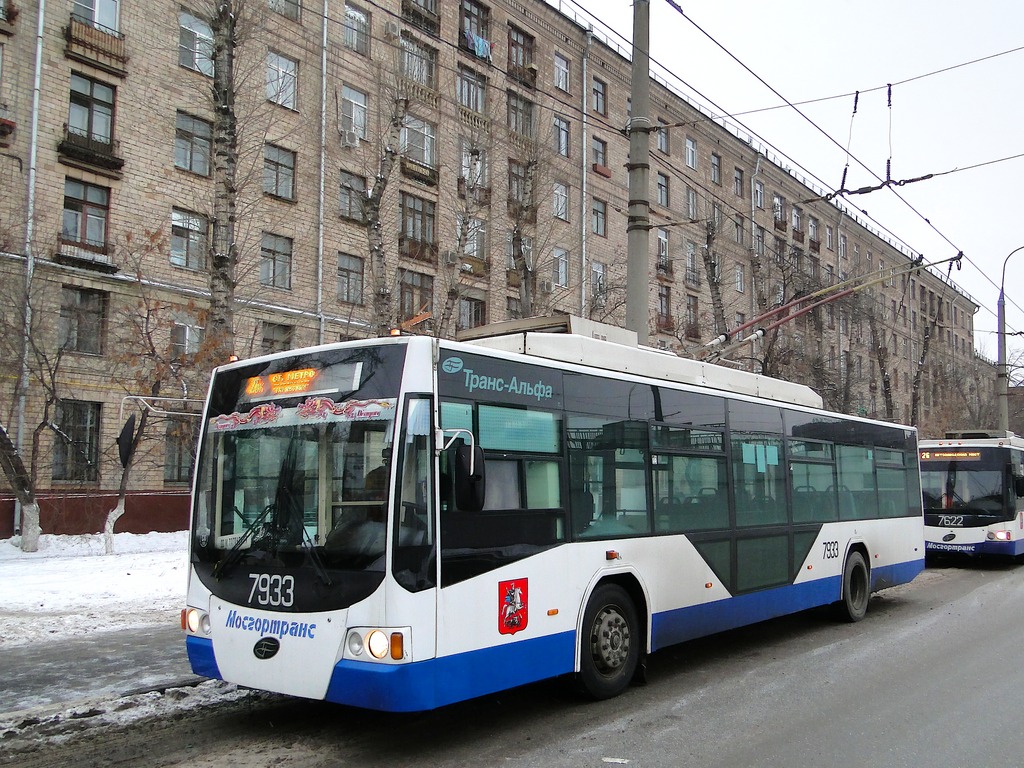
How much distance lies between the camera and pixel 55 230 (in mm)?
22875

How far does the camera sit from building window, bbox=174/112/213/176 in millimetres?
25484

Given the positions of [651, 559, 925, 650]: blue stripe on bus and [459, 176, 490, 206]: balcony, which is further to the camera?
[459, 176, 490, 206]: balcony

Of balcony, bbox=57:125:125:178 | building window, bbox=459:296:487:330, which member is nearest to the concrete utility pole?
balcony, bbox=57:125:125:178

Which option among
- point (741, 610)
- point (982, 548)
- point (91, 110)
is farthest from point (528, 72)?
point (741, 610)

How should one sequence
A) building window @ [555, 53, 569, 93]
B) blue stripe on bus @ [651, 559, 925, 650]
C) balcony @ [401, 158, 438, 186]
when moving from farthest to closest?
building window @ [555, 53, 569, 93] → balcony @ [401, 158, 438, 186] → blue stripe on bus @ [651, 559, 925, 650]

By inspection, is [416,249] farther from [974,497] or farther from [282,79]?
[974,497]

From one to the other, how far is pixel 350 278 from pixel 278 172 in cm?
409

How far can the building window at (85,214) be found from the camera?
23344 mm

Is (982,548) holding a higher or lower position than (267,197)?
lower

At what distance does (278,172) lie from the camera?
2755cm

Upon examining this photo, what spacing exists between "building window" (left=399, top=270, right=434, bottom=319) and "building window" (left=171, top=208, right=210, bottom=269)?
20.4ft

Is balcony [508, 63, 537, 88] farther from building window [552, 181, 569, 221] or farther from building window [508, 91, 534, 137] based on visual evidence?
building window [552, 181, 569, 221]

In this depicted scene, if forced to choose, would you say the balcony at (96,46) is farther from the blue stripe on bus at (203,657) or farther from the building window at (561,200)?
the blue stripe on bus at (203,657)

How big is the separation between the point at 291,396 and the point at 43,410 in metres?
19.0
